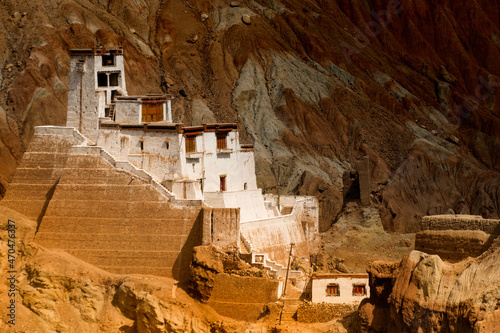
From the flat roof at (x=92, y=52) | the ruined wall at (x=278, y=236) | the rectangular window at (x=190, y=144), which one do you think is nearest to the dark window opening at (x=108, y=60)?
the flat roof at (x=92, y=52)

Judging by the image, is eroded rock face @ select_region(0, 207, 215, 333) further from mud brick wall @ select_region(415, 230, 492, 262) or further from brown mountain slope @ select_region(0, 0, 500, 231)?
brown mountain slope @ select_region(0, 0, 500, 231)

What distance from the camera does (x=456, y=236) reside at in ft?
133

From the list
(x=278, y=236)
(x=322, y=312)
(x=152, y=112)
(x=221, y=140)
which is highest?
(x=152, y=112)

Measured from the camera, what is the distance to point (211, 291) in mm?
49938

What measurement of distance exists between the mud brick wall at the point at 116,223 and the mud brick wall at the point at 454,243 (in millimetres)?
14593

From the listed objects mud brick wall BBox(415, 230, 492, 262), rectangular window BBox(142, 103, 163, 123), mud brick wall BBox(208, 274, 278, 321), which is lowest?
mud brick wall BBox(208, 274, 278, 321)

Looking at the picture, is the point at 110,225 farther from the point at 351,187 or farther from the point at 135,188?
the point at 351,187

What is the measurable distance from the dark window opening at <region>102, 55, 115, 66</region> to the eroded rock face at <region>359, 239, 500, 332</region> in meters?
27.0

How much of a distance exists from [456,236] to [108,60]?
94.5ft

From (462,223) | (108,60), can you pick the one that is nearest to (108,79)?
(108,60)

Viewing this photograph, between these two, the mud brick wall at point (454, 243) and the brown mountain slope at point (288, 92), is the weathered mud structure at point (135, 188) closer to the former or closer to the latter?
the mud brick wall at point (454, 243)

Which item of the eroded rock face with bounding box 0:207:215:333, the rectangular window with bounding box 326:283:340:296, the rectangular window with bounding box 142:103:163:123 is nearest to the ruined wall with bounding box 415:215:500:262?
the rectangular window with bounding box 326:283:340:296

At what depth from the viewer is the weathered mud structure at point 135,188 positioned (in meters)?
51.4

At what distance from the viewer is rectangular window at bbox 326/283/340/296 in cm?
4878
